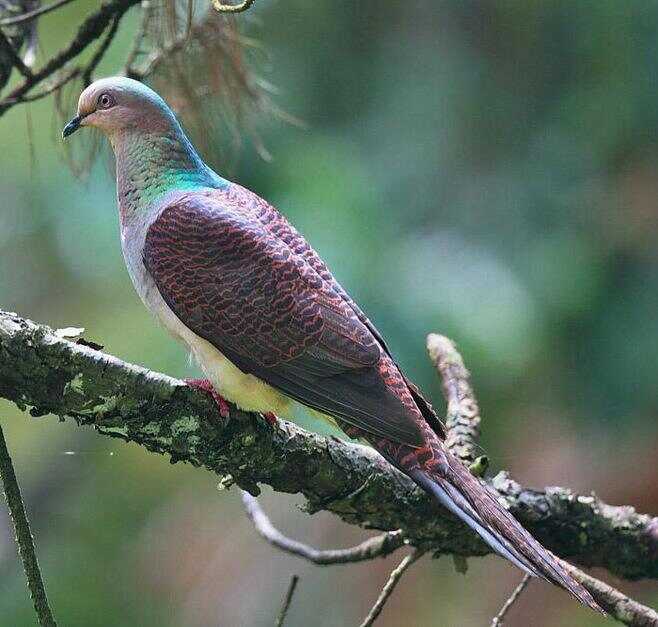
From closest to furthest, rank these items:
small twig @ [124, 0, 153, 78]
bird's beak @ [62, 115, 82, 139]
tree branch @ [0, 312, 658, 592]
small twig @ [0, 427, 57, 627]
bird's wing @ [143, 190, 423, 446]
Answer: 1. small twig @ [0, 427, 57, 627]
2. tree branch @ [0, 312, 658, 592]
3. bird's wing @ [143, 190, 423, 446]
4. bird's beak @ [62, 115, 82, 139]
5. small twig @ [124, 0, 153, 78]

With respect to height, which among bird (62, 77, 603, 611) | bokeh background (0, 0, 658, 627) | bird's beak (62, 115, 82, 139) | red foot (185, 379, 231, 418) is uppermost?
bird's beak (62, 115, 82, 139)

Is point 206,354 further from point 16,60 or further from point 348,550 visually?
point 16,60

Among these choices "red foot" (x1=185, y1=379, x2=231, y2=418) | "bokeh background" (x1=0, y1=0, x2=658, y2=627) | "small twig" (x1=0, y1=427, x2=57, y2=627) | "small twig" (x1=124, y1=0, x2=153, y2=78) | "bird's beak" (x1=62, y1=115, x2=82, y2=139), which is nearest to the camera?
"small twig" (x1=0, y1=427, x2=57, y2=627)

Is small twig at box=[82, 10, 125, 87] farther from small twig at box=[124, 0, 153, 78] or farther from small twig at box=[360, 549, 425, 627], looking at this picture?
small twig at box=[360, 549, 425, 627]

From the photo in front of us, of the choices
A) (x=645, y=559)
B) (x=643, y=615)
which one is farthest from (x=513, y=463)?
(x=643, y=615)

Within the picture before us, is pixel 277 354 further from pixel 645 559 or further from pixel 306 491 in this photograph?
pixel 645 559

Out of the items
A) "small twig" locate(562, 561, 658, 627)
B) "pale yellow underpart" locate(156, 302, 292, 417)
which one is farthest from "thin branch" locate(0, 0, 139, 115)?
"small twig" locate(562, 561, 658, 627)

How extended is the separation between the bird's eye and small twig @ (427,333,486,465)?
0.81 m

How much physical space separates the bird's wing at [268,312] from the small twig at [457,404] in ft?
0.97

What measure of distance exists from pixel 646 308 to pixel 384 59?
5.76 ft

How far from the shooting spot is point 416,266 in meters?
4.73

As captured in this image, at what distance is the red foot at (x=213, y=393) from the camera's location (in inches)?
72.4

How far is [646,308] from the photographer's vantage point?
5105 mm

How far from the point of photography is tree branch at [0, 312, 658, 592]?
62.4 inches
